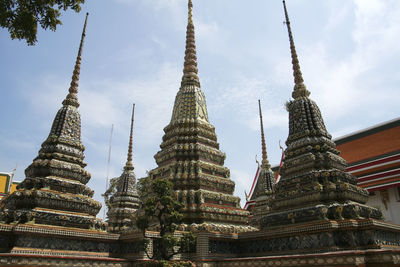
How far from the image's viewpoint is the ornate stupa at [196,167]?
482 inches

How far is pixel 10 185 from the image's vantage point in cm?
2409

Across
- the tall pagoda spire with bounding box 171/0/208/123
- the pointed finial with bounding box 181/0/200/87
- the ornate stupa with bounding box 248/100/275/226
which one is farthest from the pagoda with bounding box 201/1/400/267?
the ornate stupa with bounding box 248/100/275/226

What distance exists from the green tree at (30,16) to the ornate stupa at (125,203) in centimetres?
1262

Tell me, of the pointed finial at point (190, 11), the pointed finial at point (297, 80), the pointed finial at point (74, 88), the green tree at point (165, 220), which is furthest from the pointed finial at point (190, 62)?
the green tree at point (165, 220)

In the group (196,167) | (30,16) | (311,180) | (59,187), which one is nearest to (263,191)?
(196,167)

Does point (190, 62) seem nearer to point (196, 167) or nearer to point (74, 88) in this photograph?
point (74, 88)

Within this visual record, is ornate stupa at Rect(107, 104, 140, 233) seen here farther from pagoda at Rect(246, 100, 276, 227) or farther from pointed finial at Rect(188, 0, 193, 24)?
pointed finial at Rect(188, 0, 193, 24)

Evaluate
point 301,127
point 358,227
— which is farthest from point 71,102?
point 358,227

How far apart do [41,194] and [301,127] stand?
911cm

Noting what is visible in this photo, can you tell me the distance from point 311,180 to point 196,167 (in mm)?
4951

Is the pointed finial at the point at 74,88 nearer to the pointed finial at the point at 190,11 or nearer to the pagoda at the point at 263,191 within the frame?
the pointed finial at the point at 190,11

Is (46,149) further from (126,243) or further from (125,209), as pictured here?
(125,209)

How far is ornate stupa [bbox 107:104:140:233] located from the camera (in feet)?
56.6

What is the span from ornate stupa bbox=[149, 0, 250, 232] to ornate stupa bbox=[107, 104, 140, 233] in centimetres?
→ 413
